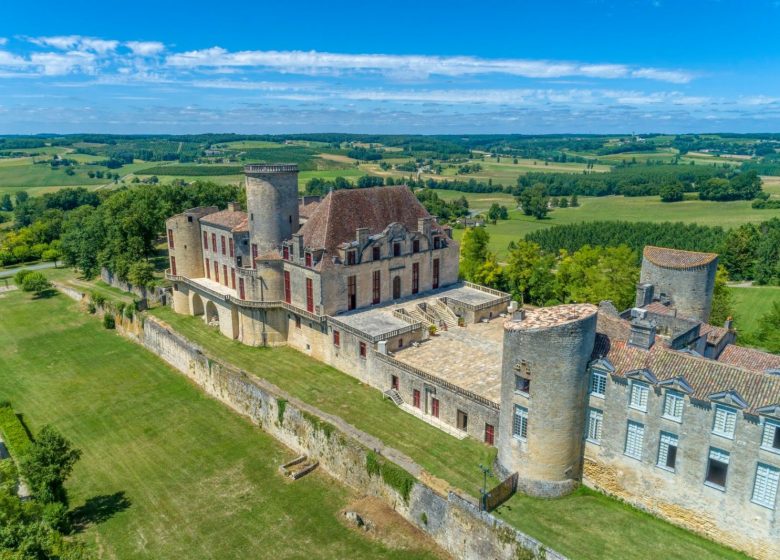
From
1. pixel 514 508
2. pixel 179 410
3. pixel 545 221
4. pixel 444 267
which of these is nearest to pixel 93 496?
pixel 179 410

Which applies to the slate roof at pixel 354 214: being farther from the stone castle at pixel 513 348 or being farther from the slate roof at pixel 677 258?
the slate roof at pixel 677 258

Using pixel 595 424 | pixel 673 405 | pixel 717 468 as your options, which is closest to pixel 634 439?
pixel 595 424

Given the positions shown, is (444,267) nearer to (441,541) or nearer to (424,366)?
(424,366)

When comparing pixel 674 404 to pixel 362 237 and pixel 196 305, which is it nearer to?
pixel 362 237

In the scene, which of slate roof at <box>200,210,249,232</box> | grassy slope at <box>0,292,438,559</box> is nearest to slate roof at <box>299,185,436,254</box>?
slate roof at <box>200,210,249,232</box>

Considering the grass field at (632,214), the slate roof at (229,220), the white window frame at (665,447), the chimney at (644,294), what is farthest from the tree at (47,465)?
the grass field at (632,214)
